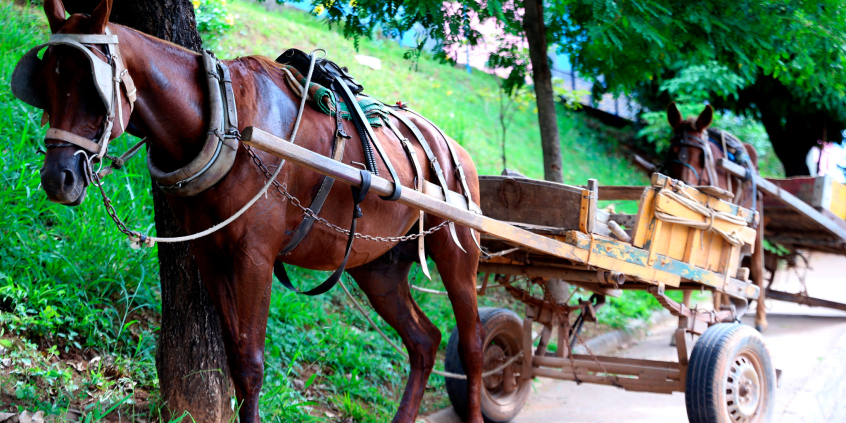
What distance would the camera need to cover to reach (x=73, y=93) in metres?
2.12

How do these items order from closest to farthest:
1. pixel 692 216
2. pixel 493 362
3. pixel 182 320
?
pixel 182 320, pixel 692 216, pixel 493 362

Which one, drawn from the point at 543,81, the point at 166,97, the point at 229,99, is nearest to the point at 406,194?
the point at 229,99

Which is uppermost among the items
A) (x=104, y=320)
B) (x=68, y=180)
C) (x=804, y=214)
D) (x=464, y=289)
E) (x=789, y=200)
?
(x=789, y=200)

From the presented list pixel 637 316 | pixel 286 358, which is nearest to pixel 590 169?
pixel 637 316

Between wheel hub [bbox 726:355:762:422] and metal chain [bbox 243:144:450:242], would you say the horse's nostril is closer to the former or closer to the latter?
metal chain [bbox 243:144:450:242]

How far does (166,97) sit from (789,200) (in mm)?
5789

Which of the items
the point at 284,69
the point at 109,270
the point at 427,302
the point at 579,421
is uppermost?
the point at 284,69

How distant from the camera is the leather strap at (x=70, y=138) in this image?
2.05 m

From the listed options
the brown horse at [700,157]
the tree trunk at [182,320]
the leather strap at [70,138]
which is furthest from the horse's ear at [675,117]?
the leather strap at [70,138]

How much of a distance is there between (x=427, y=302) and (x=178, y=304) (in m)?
3.10

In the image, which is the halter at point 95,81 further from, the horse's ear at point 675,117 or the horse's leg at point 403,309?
the horse's ear at point 675,117

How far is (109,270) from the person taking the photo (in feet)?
12.9

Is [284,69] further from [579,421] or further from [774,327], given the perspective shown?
[774,327]

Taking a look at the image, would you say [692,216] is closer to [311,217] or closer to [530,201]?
[530,201]
